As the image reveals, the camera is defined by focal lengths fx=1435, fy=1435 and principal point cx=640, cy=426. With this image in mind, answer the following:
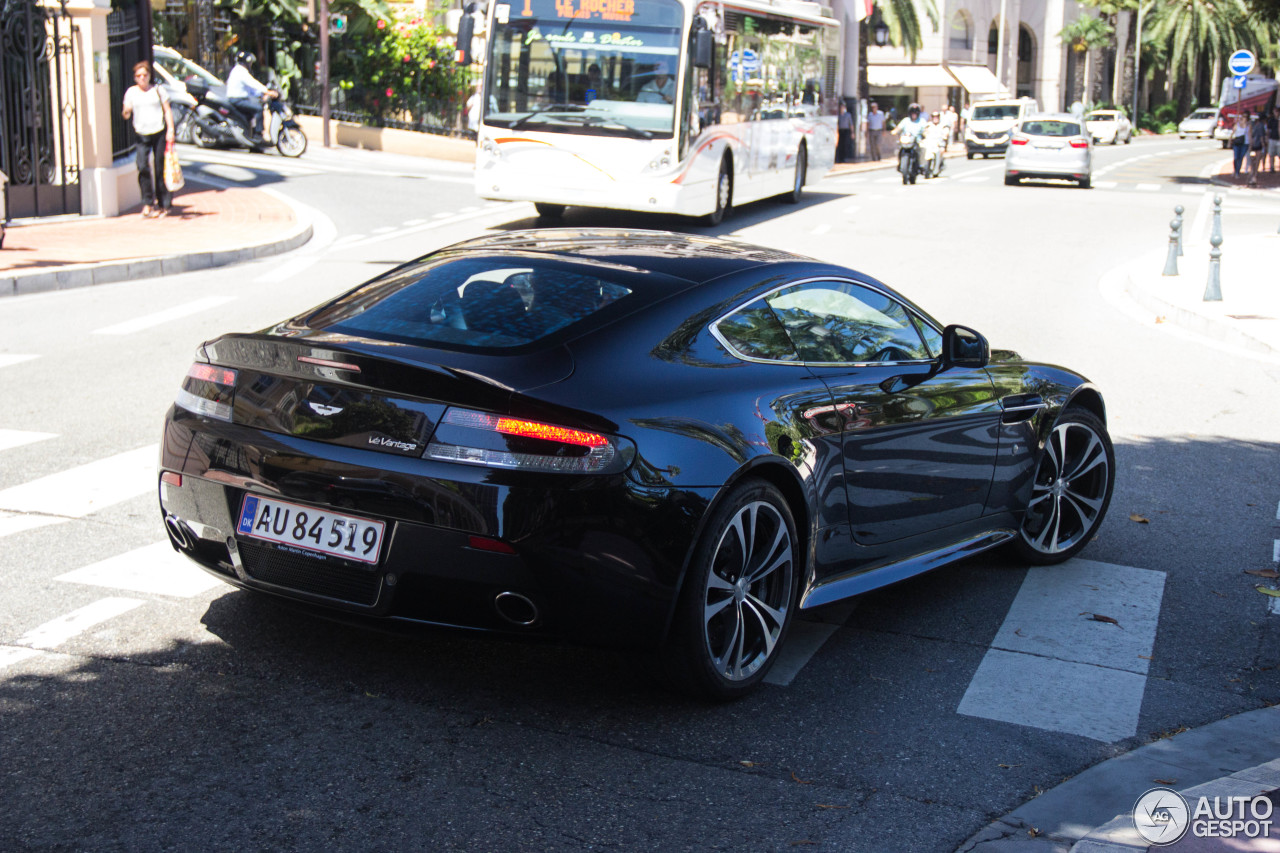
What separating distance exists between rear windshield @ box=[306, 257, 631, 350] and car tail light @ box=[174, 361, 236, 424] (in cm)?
37

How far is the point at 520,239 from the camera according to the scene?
530cm

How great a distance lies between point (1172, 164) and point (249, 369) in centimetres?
4924

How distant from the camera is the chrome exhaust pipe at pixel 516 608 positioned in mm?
3923

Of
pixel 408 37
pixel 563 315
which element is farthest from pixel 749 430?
pixel 408 37

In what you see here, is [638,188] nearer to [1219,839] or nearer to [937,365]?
[937,365]

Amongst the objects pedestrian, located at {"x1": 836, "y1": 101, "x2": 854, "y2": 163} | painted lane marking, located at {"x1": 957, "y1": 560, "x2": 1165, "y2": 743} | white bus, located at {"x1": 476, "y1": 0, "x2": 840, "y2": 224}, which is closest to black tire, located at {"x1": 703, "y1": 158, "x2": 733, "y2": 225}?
white bus, located at {"x1": 476, "y1": 0, "x2": 840, "y2": 224}

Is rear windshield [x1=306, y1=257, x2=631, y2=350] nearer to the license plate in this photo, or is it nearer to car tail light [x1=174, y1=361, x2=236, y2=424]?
car tail light [x1=174, y1=361, x2=236, y2=424]

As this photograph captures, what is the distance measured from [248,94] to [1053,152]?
17776mm

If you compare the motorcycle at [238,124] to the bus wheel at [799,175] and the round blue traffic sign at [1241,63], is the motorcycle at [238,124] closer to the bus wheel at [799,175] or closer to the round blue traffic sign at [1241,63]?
the bus wheel at [799,175]

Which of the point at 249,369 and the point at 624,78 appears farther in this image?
the point at 624,78

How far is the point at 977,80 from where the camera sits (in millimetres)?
76312

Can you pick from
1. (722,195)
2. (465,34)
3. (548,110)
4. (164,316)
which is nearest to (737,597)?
(164,316)

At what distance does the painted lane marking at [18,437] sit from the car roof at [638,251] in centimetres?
346

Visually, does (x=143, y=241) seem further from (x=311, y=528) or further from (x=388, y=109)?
(x=388, y=109)
